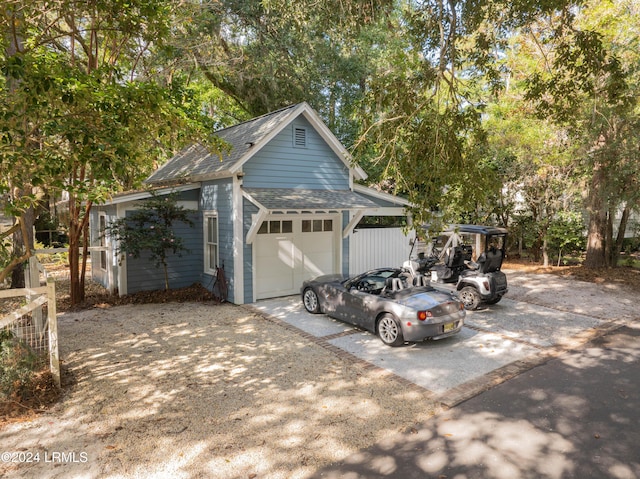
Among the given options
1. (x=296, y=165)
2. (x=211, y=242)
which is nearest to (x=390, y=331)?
(x=296, y=165)

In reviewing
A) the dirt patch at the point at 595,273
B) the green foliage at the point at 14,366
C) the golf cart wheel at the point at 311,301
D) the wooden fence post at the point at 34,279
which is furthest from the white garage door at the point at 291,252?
the dirt patch at the point at 595,273

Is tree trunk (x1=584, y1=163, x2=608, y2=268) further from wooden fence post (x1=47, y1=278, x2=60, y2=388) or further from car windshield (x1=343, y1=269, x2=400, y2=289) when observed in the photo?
wooden fence post (x1=47, y1=278, x2=60, y2=388)

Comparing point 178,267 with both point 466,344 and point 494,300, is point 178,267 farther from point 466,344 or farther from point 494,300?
point 494,300

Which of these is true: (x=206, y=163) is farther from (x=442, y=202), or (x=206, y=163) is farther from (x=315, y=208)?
(x=442, y=202)

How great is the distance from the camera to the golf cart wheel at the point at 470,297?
988 cm

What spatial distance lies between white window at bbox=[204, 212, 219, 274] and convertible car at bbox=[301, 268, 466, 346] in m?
4.08

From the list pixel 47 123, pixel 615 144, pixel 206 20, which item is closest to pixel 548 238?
pixel 615 144

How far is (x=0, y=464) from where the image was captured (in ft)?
13.2

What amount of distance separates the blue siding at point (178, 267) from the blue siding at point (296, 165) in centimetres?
260

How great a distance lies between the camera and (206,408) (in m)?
5.18

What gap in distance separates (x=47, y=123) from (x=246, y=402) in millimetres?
4892

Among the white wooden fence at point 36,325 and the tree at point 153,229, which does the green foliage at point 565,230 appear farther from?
the white wooden fence at point 36,325

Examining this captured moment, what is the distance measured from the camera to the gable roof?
10.8 metres

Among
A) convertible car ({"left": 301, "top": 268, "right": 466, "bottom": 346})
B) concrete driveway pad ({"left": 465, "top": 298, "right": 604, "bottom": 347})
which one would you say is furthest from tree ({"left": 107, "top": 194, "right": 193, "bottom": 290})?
concrete driveway pad ({"left": 465, "top": 298, "right": 604, "bottom": 347})
